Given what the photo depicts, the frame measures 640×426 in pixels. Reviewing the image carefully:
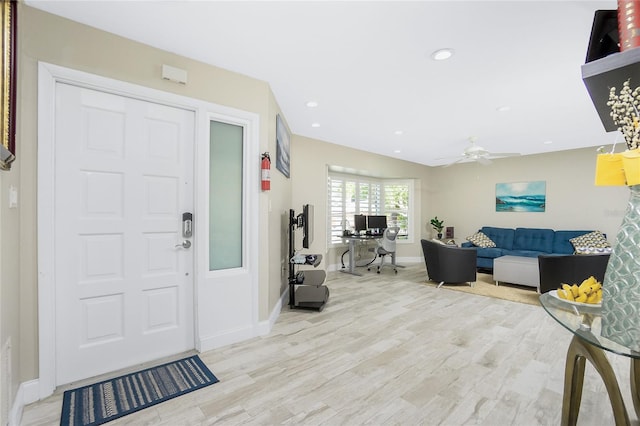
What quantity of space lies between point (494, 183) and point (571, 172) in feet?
4.60

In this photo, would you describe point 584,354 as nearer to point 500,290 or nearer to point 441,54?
point 441,54

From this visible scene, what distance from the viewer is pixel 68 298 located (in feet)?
6.66

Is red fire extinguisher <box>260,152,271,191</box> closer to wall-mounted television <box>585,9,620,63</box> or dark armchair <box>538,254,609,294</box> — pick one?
wall-mounted television <box>585,9,620,63</box>

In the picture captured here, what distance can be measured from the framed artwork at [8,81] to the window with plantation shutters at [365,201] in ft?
16.2

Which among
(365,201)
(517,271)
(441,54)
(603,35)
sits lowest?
(517,271)

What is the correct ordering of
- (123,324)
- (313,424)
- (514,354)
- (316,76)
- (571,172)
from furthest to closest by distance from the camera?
(571,172) < (316,76) < (514,354) < (123,324) < (313,424)

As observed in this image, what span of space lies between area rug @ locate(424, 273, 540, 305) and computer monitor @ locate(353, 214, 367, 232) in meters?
1.82

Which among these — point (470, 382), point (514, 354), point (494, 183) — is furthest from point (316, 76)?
point (494, 183)

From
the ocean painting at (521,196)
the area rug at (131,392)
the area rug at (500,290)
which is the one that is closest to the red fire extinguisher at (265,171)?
the area rug at (131,392)

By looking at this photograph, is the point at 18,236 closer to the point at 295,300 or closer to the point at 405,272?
the point at 295,300

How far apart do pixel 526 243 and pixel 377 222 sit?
3127mm

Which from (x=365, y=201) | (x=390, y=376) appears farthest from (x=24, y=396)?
(x=365, y=201)

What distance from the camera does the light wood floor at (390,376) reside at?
1.72 m

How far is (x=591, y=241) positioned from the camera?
5.23 meters
